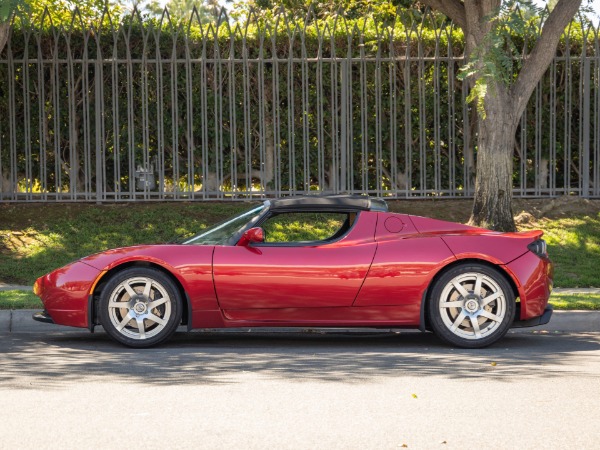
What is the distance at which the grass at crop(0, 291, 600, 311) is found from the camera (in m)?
10.5

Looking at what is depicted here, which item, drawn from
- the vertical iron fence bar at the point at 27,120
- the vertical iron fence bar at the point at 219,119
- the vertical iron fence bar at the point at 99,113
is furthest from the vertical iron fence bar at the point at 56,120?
the vertical iron fence bar at the point at 219,119

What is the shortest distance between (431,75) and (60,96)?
565cm

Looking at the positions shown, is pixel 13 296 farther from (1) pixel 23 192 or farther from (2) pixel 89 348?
(1) pixel 23 192

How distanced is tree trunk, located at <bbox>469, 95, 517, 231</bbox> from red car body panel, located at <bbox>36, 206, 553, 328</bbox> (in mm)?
5926

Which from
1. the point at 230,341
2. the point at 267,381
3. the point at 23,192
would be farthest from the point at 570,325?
the point at 23,192

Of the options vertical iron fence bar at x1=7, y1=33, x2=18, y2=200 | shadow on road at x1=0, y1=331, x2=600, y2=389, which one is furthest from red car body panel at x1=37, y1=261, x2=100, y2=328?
vertical iron fence bar at x1=7, y1=33, x2=18, y2=200

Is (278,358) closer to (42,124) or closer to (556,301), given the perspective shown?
(556,301)

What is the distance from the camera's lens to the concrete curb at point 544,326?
400 inches

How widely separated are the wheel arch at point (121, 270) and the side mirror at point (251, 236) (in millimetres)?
600

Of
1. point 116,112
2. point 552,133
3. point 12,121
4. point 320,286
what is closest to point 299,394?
point 320,286

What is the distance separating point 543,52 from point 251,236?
719 centimetres

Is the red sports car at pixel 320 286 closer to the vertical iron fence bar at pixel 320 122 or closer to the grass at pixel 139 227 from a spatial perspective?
the grass at pixel 139 227

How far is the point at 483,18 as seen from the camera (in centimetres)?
1381

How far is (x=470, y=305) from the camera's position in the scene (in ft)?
28.8
